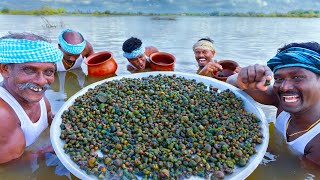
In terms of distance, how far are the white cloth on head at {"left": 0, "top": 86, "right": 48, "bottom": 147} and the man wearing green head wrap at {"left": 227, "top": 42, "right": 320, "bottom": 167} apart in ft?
5.95

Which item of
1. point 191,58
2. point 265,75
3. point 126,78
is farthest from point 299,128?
point 191,58

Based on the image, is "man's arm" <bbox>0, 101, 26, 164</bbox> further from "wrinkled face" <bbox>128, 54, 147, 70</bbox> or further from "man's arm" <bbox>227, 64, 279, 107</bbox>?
"wrinkled face" <bbox>128, 54, 147, 70</bbox>

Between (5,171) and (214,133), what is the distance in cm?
160

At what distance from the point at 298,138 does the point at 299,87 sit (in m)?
0.46

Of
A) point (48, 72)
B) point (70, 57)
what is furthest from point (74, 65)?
point (48, 72)

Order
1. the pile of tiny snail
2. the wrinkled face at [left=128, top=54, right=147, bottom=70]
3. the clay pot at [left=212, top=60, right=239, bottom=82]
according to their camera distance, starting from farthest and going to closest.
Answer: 1. the wrinkled face at [left=128, top=54, right=147, bottom=70]
2. the clay pot at [left=212, top=60, right=239, bottom=82]
3. the pile of tiny snail

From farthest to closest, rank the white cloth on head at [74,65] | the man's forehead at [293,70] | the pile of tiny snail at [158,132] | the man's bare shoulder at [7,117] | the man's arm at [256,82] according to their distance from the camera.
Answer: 1. the white cloth on head at [74,65]
2. the man's arm at [256,82]
3. the man's forehead at [293,70]
4. the man's bare shoulder at [7,117]
5. the pile of tiny snail at [158,132]

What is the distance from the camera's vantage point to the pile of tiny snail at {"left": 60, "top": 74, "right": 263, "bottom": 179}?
1.81 metres

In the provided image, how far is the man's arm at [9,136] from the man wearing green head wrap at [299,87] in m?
1.90

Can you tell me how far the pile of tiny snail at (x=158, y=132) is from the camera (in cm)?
181

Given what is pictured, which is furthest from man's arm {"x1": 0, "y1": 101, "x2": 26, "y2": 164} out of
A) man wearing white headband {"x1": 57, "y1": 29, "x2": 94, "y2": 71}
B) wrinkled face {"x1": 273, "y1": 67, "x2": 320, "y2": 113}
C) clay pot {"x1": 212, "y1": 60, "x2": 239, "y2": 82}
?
clay pot {"x1": 212, "y1": 60, "x2": 239, "y2": 82}

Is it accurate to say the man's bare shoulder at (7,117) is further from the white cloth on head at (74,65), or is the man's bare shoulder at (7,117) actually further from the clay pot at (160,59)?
the white cloth on head at (74,65)

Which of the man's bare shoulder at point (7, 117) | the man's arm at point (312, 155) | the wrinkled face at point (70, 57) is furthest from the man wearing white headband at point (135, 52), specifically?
the man's arm at point (312, 155)

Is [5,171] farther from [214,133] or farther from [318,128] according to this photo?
[318,128]
